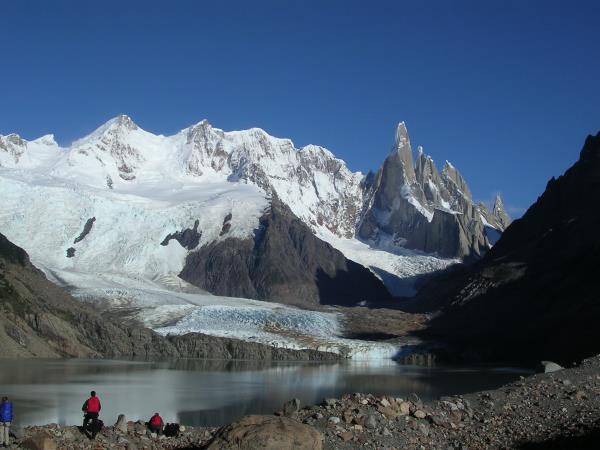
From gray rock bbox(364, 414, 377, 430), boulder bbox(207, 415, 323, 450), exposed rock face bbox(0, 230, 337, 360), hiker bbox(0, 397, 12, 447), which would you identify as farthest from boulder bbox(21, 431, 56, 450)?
exposed rock face bbox(0, 230, 337, 360)

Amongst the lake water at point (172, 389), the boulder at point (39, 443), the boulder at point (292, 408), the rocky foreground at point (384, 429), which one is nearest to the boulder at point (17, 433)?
the rocky foreground at point (384, 429)

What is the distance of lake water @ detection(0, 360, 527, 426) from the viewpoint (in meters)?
46.0

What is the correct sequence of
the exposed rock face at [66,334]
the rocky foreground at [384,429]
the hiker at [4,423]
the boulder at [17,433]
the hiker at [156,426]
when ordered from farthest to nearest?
the exposed rock face at [66,334]
the hiker at [156,426]
the boulder at [17,433]
the hiker at [4,423]
the rocky foreground at [384,429]

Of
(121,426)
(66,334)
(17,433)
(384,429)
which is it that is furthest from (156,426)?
(66,334)

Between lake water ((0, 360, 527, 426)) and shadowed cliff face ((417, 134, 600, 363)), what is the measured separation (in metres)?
37.5

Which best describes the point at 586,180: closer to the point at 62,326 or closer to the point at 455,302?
the point at 455,302

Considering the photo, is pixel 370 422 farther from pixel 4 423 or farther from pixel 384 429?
pixel 4 423

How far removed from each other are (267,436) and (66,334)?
9571 centimetres

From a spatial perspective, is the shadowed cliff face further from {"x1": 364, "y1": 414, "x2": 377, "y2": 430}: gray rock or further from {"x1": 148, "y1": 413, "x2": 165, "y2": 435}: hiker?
{"x1": 148, "y1": 413, "x2": 165, "y2": 435}: hiker

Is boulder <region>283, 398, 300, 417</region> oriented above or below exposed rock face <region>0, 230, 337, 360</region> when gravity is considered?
below

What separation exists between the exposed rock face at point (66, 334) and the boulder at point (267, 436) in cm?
7687

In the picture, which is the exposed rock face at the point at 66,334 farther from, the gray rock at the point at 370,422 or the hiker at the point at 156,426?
the gray rock at the point at 370,422

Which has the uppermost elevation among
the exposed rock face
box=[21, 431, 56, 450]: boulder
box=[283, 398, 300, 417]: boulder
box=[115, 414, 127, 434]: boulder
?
the exposed rock face

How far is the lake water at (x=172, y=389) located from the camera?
46031mm
